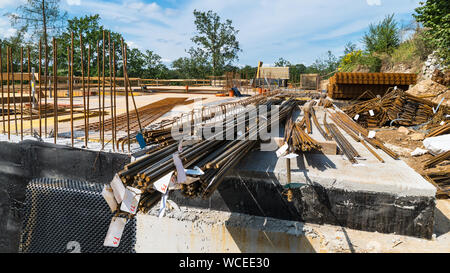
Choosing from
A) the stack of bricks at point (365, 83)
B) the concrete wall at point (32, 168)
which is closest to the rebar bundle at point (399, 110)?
the stack of bricks at point (365, 83)

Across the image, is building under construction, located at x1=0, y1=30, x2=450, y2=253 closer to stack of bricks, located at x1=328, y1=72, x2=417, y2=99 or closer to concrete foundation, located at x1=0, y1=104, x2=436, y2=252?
concrete foundation, located at x1=0, y1=104, x2=436, y2=252

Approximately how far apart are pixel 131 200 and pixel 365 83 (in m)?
13.2

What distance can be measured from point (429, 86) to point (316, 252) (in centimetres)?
1292

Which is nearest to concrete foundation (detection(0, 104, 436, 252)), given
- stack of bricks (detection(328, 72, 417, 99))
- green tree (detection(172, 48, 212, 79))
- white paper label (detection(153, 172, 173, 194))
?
white paper label (detection(153, 172, 173, 194))

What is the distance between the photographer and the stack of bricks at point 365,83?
488 inches

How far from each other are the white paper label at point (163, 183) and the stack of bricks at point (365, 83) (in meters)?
12.6

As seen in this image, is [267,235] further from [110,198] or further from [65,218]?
[65,218]

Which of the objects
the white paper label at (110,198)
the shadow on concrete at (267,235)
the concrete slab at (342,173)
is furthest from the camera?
the shadow on concrete at (267,235)

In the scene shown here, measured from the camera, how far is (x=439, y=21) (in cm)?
1320

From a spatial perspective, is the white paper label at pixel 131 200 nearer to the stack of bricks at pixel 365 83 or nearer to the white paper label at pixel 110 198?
the white paper label at pixel 110 198

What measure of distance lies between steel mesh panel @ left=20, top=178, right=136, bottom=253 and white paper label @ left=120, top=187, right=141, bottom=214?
1814 mm

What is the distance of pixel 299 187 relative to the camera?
2945 millimetres
